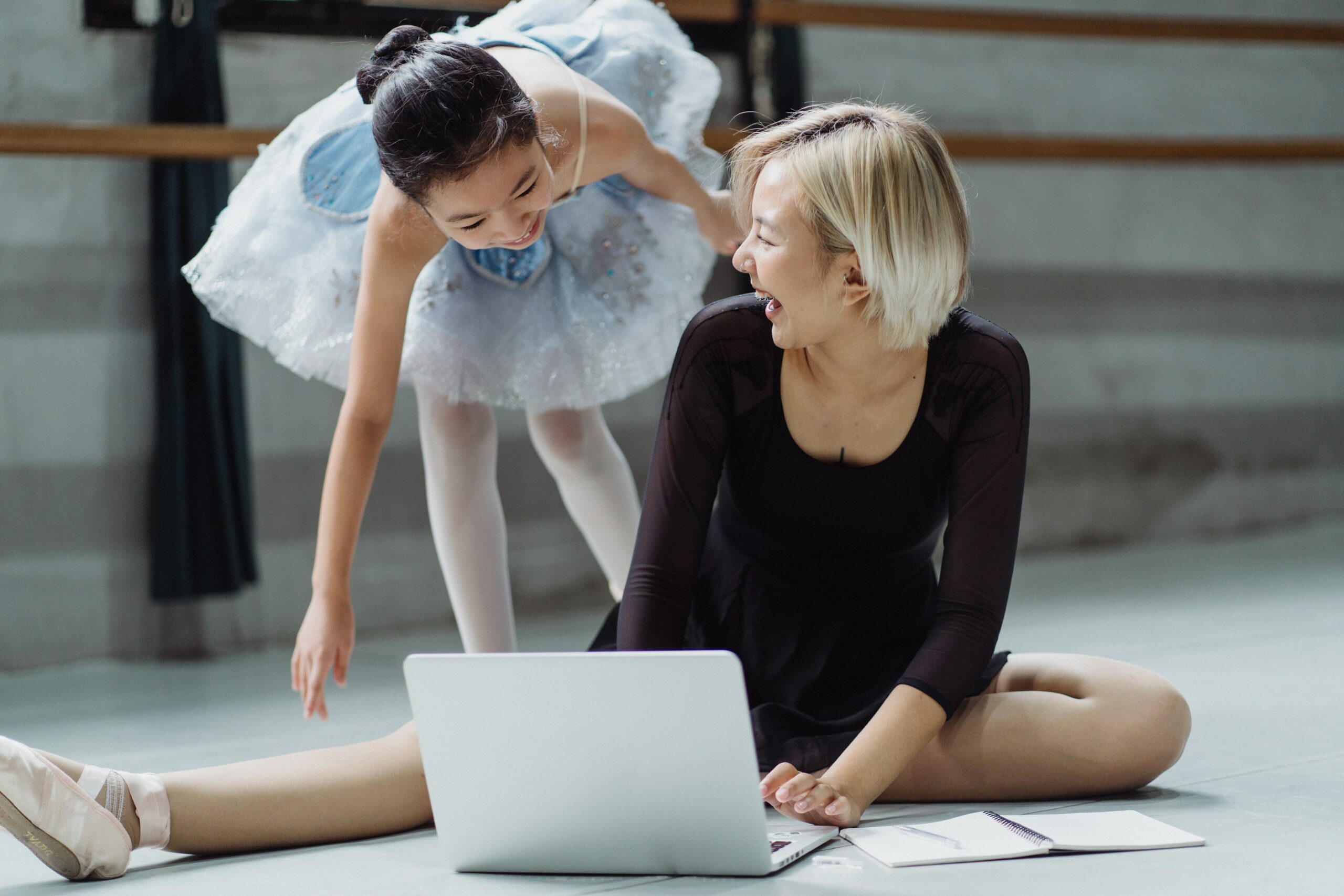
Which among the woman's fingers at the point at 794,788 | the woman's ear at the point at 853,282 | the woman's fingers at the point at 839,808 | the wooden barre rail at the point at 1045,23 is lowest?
the woman's fingers at the point at 839,808

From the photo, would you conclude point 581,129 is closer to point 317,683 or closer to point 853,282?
point 853,282

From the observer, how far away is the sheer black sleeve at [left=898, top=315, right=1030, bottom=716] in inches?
46.5

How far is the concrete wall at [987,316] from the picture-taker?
107 inches

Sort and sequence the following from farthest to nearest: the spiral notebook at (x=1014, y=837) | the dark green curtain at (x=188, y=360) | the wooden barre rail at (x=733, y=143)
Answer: the dark green curtain at (x=188, y=360) < the wooden barre rail at (x=733, y=143) < the spiral notebook at (x=1014, y=837)

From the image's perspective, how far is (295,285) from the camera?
1775 millimetres

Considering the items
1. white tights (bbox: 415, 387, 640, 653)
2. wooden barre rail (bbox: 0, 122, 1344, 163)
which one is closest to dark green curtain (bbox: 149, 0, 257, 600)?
wooden barre rail (bbox: 0, 122, 1344, 163)

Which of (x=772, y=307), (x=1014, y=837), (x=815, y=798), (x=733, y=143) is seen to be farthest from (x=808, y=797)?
(x=733, y=143)

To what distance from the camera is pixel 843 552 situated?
1.34m

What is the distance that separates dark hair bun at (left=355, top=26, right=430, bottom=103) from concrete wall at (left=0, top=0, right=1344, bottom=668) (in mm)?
1464

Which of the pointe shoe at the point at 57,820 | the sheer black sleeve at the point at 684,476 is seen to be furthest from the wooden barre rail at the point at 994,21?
the pointe shoe at the point at 57,820

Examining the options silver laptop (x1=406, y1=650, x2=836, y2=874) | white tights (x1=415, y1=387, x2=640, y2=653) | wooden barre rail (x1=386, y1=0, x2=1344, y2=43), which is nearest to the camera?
silver laptop (x1=406, y1=650, x2=836, y2=874)

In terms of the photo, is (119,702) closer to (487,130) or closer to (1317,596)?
(487,130)

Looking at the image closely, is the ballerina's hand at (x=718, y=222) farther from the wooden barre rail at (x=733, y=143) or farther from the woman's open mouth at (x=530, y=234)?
the woman's open mouth at (x=530, y=234)

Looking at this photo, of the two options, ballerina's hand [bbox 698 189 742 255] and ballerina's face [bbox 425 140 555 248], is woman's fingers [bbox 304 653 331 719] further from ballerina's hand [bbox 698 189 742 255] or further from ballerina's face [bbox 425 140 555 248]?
ballerina's hand [bbox 698 189 742 255]
